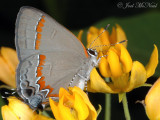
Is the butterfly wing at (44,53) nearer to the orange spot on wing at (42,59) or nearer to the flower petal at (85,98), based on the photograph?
the orange spot on wing at (42,59)

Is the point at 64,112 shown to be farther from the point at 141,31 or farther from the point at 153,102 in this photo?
the point at 141,31

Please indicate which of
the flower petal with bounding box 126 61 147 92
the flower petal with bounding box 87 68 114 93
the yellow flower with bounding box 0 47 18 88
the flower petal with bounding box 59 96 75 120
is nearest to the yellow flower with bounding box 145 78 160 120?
the flower petal with bounding box 126 61 147 92

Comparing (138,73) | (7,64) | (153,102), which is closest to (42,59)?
(7,64)

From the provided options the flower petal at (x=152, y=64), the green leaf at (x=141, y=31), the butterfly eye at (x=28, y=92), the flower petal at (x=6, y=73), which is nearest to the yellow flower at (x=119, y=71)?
the flower petal at (x=152, y=64)

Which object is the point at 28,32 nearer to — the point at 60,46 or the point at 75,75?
the point at 60,46

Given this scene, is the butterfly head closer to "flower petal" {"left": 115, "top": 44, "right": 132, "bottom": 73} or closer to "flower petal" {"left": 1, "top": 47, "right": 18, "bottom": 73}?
"flower petal" {"left": 115, "top": 44, "right": 132, "bottom": 73}
